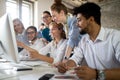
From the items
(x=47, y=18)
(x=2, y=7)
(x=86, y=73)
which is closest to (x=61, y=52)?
(x=86, y=73)

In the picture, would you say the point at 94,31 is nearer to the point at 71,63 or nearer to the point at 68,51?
the point at 71,63

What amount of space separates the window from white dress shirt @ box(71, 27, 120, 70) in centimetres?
324

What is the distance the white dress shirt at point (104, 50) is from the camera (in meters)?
1.45

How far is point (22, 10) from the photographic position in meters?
5.08

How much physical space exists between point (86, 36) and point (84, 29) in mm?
116

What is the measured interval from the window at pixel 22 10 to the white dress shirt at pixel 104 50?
127 inches

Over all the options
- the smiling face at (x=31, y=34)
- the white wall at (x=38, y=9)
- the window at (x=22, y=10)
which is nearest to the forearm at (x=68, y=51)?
the smiling face at (x=31, y=34)

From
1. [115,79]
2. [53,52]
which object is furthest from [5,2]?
[115,79]

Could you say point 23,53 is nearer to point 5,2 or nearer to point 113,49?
point 113,49

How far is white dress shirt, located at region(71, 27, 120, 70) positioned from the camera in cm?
145

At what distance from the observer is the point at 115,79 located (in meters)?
1.18

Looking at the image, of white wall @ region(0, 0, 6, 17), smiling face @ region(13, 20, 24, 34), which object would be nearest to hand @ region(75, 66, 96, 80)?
smiling face @ region(13, 20, 24, 34)

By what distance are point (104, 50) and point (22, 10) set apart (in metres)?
3.88

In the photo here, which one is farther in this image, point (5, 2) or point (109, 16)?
point (109, 16)
